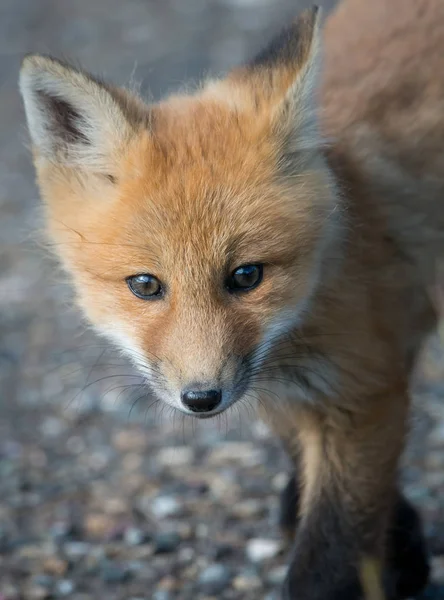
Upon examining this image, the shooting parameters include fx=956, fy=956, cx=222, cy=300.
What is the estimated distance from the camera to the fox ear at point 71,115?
2.77m

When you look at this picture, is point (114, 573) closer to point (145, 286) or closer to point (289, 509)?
point (289, 509)

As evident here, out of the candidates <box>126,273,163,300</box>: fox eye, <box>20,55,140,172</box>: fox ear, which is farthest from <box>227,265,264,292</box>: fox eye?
<box>20,55,140,172</box>: fox ear

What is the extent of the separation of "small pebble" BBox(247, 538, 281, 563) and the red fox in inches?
19.9

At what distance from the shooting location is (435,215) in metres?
3.56

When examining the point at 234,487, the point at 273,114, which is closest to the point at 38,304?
the point at 234,487

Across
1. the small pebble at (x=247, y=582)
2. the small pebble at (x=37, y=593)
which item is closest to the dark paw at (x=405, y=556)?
the small pebble at (x=247, y=582)

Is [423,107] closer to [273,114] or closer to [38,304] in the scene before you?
[273,114]

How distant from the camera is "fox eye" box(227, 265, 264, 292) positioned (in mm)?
2703

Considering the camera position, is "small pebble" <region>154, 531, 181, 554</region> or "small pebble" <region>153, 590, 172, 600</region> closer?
"small pebble" <region>153, 590, 172, 600</region>

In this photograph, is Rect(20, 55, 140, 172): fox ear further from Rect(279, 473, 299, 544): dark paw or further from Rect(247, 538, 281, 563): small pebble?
Rect(247, 538, 281, 563): small pebble

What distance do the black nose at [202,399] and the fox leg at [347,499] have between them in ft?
2.07

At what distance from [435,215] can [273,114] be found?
1022 mm

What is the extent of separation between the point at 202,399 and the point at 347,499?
784 mm

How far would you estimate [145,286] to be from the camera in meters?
2.74
